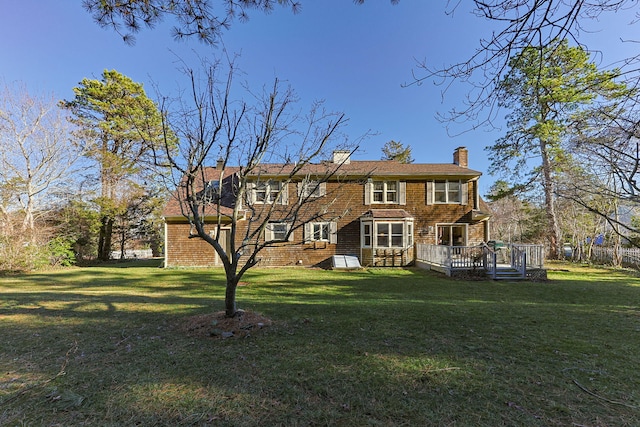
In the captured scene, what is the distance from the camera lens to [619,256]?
15.5 metres

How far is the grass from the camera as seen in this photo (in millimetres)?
2363

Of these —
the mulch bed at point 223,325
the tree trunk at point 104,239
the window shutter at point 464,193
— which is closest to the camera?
the mulch bed at point 223,325

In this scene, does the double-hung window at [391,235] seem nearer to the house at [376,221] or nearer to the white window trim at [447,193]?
the house at [376,221]

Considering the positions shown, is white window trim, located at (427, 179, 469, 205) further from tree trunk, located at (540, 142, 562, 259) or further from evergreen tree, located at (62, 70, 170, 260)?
evergreen tree, located at (62, 70, 170, 260)

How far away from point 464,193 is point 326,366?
15551 millimetres

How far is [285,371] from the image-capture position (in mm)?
3088

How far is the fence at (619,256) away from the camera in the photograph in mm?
15219

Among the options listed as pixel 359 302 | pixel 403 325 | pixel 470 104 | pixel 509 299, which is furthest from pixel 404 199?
pixel 470 104

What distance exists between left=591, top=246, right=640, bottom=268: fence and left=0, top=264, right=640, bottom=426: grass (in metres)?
13.2

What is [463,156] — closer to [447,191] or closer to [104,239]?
[447,191]

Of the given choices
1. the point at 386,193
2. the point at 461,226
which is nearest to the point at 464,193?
the point at 461,226

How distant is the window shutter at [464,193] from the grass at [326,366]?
1057 centimetres

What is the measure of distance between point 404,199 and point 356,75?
32.3 ft

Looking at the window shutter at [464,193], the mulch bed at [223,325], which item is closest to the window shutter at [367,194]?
the window shutter at [464,193]
